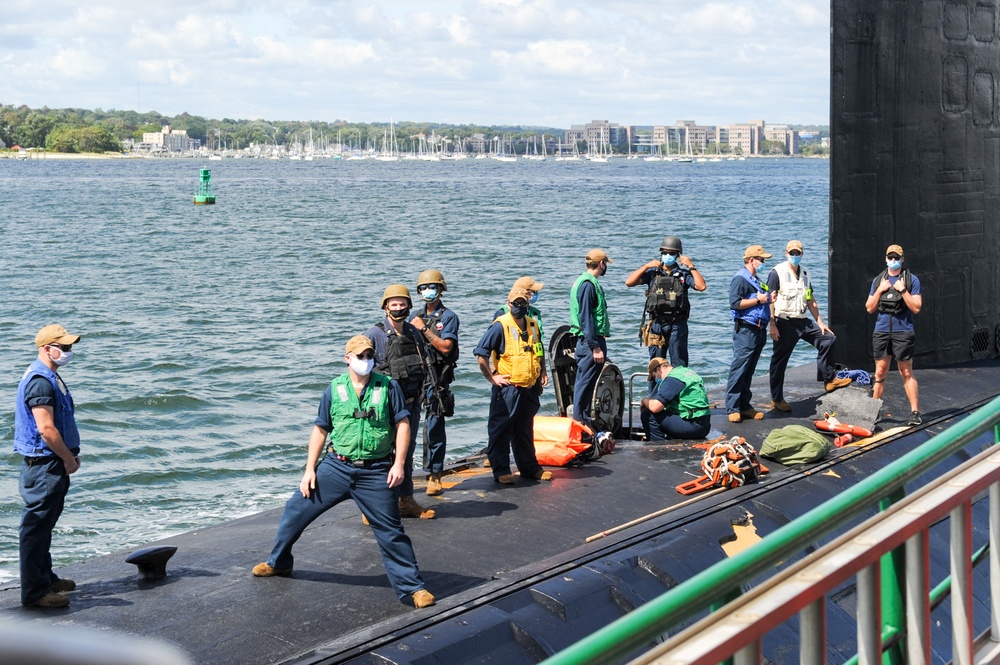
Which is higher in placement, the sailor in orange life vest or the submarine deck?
the sailor in orange life vest

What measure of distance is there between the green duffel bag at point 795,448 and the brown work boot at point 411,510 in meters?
3.60

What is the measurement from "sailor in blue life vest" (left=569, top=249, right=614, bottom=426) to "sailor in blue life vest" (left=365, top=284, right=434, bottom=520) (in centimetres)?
295

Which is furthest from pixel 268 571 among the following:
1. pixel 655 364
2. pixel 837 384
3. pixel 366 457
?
pixel 837 384

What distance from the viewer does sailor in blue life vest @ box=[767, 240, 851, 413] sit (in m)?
13.0

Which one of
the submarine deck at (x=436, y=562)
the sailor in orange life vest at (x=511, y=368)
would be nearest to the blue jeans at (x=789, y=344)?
the submarine deck at (x=436, y=562)

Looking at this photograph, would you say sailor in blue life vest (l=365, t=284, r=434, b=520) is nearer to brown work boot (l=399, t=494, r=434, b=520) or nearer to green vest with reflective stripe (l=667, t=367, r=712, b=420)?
brown work boot (l=399, t=494, r=434, b=520)

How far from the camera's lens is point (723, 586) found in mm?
2541

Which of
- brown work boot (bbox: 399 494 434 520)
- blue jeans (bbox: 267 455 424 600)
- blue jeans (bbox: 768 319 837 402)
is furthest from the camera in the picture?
blue jeans (bbox: 768 319 837 402)

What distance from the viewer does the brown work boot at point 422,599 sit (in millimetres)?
7195

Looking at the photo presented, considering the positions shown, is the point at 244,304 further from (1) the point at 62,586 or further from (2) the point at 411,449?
(1) the point at 62,586

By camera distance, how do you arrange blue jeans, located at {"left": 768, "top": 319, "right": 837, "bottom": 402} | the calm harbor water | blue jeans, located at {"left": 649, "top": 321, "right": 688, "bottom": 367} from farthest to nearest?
the calm harbor water → blue jeans, located at {"left": 768, "top": 319, "right": 837, "bottom": 402} → blue jeans, located at {"left": 649, "top": 321, "right": 688, "bottom": 367}

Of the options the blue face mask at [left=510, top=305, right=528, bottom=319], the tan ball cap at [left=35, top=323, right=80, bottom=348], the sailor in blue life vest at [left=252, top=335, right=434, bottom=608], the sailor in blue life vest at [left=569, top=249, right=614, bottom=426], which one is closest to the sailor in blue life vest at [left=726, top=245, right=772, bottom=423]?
the sailor in blue life vest at [left=569, top=249, right=614, bottom=426]

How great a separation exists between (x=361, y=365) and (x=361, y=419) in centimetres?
35

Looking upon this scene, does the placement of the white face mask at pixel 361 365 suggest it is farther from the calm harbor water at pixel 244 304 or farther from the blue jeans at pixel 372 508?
the calm harbor water at pixel 244 304
